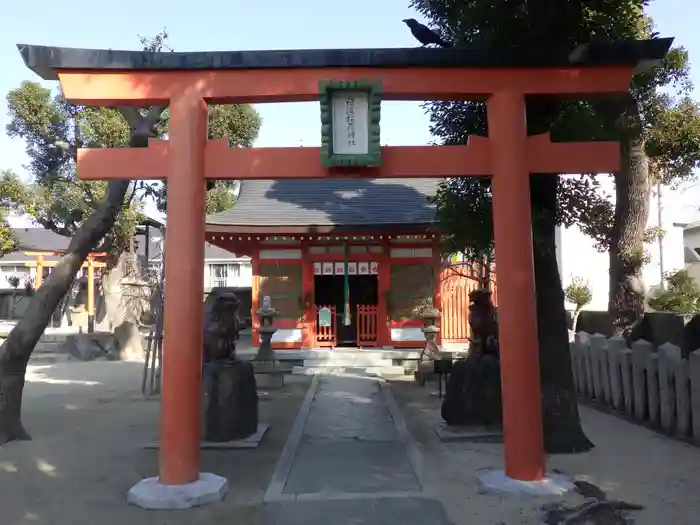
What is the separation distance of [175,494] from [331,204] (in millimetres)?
12873

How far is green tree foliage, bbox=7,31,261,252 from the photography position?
18.1m

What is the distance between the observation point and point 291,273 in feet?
55.0

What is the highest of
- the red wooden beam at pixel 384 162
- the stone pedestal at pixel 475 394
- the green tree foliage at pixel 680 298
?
the red wooden beam at pixel 384 162

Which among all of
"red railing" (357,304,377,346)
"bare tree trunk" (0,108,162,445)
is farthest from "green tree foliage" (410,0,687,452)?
"red railing" (357,304,377,346)

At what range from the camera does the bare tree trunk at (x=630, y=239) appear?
9.88m

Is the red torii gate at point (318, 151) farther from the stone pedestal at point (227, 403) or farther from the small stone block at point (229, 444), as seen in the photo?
the stone pedestal at point (227, 403)

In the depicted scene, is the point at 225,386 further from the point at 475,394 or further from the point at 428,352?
the point at 428,352

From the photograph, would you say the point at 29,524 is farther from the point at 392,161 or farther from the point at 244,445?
the point at 392,161

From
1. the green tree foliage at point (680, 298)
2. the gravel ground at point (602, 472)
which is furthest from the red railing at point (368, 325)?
the gravel ground at point (602, 472)

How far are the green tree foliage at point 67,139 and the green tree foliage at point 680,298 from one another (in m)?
12.8

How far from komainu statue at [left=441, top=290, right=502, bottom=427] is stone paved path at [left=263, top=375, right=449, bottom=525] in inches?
31.5

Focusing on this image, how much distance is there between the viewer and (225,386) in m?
7.73

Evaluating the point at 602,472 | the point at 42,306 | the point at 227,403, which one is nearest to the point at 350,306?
the point at 227,403

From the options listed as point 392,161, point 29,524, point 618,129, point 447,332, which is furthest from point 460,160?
point 447,332
